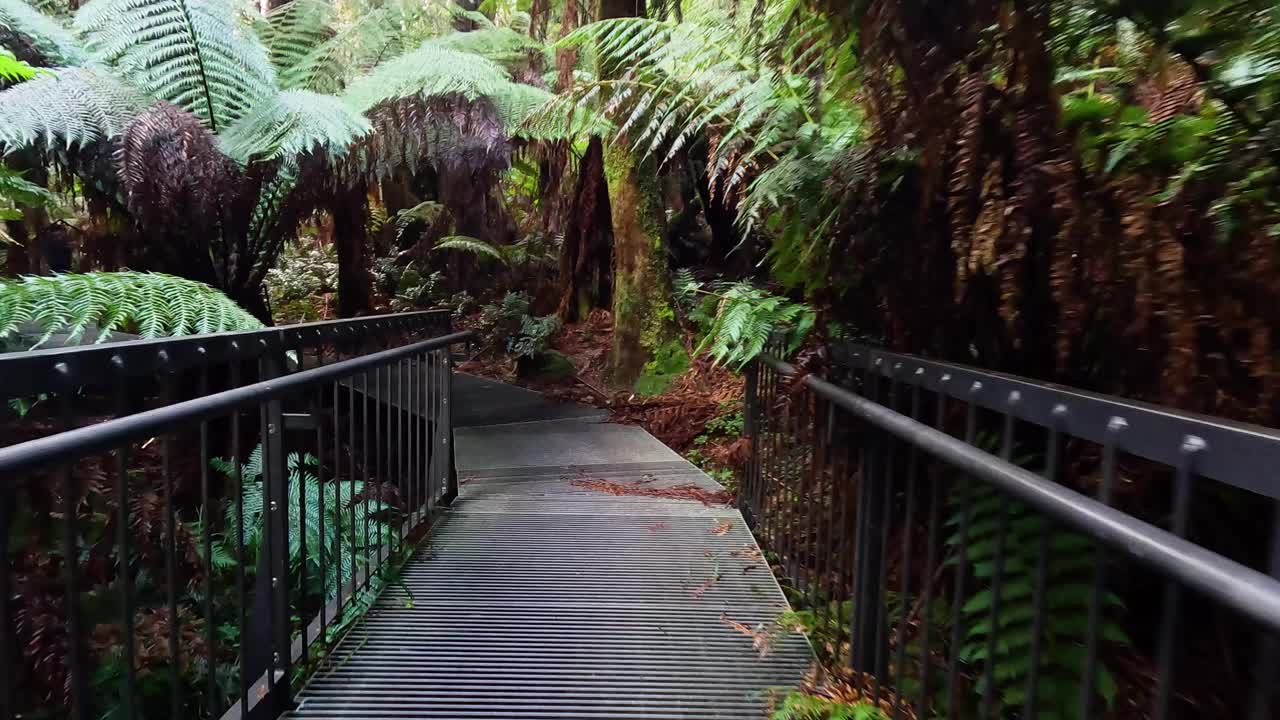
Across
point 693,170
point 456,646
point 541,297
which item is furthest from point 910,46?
point 541,297

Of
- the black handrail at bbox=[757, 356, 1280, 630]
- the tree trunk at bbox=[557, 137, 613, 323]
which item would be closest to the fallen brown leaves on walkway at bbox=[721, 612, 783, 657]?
the black handrail at bbox=[757, 356, 1280, 630]

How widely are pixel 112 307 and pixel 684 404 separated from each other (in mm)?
3842

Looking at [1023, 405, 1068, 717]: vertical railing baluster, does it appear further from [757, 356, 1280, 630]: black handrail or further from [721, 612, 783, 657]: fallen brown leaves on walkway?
[721, 612, 783, 657]: fallen brown leaves on walkway

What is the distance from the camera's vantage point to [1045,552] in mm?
1138

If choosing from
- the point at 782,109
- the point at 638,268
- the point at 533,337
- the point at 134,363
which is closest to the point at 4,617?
the point at 134,363

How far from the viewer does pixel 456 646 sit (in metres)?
2.34

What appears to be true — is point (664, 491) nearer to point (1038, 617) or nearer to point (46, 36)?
point (1038, 617)

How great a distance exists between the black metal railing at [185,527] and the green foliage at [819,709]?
1343 millimetres

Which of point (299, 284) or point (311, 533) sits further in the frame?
point (299, 284)

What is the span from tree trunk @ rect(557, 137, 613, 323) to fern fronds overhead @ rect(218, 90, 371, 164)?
5163 mm

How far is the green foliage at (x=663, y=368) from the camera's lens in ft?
20.8

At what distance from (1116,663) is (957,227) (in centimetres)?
103

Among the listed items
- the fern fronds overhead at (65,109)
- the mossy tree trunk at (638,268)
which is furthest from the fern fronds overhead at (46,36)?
the mossy tree trunk at (638,268)

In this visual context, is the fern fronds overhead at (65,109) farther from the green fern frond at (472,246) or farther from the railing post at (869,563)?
the green fern frond at (472,246)
